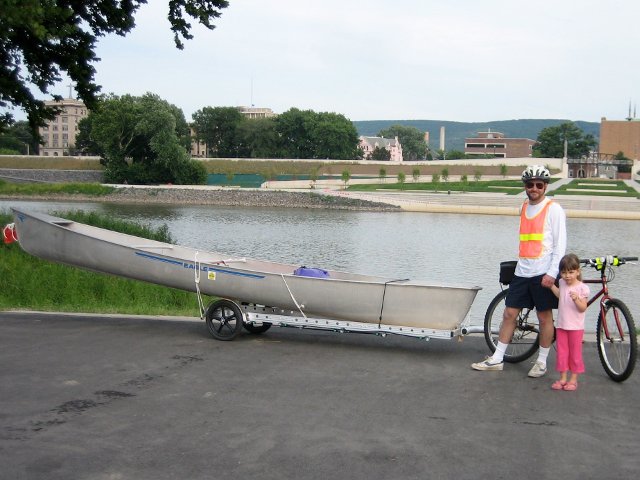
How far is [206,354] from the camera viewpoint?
323 inches

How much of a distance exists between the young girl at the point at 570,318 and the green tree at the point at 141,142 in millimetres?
76450

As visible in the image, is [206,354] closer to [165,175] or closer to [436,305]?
[436,305]

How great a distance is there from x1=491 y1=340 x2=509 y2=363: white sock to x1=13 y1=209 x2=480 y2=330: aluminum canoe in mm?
582

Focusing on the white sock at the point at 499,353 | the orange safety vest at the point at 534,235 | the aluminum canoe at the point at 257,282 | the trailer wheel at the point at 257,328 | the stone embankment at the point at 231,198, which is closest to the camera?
the orange safety vest at the point at 534,235

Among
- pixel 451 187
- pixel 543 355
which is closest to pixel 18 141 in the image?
pixel 451 187

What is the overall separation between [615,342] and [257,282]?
3.65 m

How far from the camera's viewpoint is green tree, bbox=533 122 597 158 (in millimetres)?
169750

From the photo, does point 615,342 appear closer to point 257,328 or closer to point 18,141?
point 257,328

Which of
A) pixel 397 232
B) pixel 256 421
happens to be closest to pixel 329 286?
pixel 256 421

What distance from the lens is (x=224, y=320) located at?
29.3 ft

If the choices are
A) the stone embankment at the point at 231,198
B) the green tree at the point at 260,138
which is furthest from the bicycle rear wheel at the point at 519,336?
the green tree at the point at 260,138

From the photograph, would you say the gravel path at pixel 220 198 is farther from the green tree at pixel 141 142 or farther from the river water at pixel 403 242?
the river water at pixel 403 242

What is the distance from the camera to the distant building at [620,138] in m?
165

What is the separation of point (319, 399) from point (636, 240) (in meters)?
39.8
